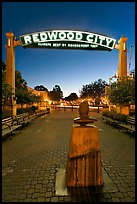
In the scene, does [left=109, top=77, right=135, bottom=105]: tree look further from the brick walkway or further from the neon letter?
the neon letter

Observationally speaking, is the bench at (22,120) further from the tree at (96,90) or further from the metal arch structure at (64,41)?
the tree at (96,90)

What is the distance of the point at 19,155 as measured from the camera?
6078 mm

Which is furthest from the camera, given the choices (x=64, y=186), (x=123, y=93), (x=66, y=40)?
(x=66, y=40)

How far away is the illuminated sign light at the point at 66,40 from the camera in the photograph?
15.0m

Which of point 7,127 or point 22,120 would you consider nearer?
point 7,127

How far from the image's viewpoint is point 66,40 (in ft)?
49.3

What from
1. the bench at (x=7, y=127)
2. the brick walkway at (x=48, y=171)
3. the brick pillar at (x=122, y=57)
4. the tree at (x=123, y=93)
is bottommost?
the brick walkway at (x=48, y=171)

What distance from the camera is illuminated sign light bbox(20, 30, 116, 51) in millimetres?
15031

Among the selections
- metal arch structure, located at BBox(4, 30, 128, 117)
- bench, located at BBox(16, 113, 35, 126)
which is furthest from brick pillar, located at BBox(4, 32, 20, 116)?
bench, located at BBox(16, 113, 35, 126)

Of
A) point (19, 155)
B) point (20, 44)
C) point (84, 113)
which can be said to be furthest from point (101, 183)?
point (20, 44)

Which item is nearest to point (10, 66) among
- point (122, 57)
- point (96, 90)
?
point (122, 57)

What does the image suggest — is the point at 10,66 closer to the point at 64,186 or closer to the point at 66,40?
the point at 66,40

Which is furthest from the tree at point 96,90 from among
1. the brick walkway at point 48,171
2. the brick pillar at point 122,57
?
the brick walkway at point 48,171

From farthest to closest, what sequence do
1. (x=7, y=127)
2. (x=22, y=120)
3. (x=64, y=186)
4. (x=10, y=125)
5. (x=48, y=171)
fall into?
(x=22, y=120) → (x=10, y=125) → (x=7, y=127) → (x=48, y=171) → (x=64, y=186)
